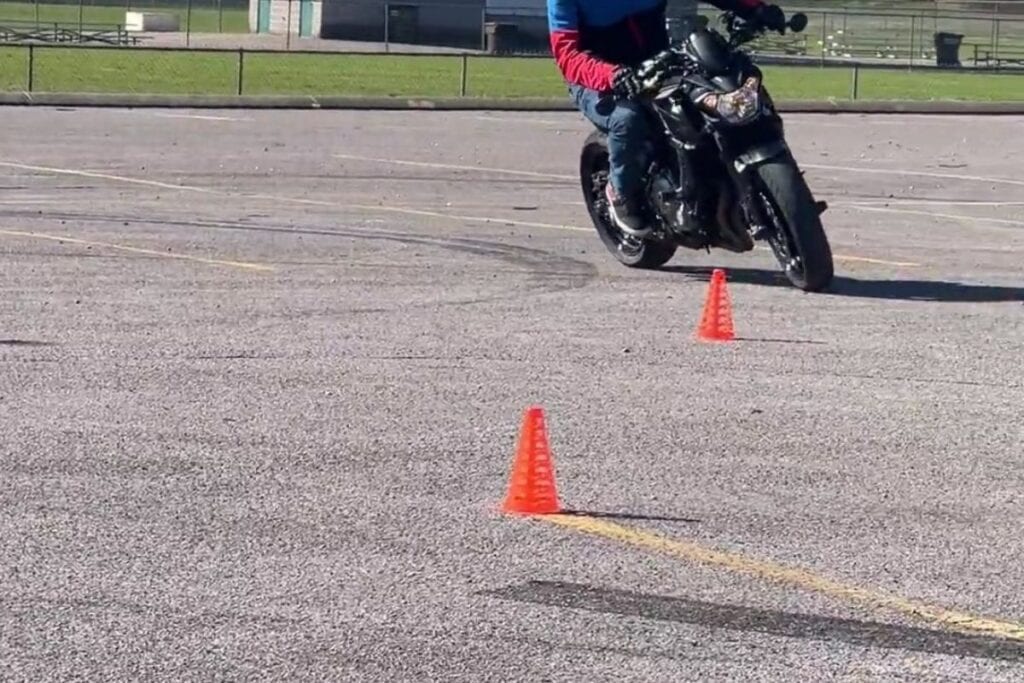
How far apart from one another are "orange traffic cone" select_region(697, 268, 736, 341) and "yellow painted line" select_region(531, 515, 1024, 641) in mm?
3686

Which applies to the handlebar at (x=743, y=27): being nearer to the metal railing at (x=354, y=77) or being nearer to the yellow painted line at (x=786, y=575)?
the yellow painted line at (x=786, y=575)

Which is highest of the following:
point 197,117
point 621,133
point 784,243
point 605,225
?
point 621,133

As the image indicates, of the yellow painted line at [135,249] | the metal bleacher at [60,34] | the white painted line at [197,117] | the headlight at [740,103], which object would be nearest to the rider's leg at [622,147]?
the headlight at [740,103]

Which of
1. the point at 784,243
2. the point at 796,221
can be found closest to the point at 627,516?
the point at 796,221

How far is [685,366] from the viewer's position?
32.2ft

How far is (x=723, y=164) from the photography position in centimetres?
1225

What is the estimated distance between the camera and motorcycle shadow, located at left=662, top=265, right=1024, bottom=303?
12148 millimetres

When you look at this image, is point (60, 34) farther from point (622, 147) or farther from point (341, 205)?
point (622, 147)

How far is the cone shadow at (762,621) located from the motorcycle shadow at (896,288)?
6371mm

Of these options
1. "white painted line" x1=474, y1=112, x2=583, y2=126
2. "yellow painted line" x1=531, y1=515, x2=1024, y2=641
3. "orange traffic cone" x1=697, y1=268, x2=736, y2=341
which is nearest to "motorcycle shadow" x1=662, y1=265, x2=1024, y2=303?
"orange traffic cone" x1=697, y1=268, x2=736, y2=341

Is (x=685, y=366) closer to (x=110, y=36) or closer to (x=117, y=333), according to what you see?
(x=117, y=333)

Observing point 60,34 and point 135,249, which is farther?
point 60,34

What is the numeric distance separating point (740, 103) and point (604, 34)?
1.42 metres

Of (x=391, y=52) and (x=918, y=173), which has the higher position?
(x=391, y=52)
